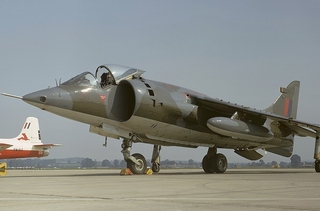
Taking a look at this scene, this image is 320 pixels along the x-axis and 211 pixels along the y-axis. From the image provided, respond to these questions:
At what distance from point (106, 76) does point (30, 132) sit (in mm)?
27142

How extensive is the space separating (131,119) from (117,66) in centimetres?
203

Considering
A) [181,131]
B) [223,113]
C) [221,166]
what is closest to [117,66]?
[181,131]

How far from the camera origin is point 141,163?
16594mm

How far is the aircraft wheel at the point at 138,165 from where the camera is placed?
16.4 meters

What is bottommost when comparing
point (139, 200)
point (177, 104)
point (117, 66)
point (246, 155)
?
point (139, 200)

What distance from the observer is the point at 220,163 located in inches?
752

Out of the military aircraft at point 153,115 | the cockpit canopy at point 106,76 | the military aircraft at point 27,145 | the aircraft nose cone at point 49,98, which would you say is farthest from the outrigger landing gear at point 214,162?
the military aircraft at point 27,145

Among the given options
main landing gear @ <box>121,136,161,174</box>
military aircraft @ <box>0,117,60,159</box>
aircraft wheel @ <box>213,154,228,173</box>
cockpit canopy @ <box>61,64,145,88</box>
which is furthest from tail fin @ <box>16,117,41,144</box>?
cockpit canopy @ <box>61,64,145,88</box>

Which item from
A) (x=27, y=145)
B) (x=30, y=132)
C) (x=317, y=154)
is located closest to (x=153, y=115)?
(x=317, y=154)

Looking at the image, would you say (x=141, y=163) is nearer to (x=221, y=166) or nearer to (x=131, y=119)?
(x=131, y=119)

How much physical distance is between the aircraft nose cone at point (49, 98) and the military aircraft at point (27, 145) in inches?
858

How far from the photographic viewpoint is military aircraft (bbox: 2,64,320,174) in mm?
15141

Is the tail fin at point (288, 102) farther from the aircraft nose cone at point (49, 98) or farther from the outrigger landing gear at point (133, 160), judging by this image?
the aircraft nose cone at point (49, 98)

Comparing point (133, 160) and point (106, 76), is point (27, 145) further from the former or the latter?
point (106, 76)
